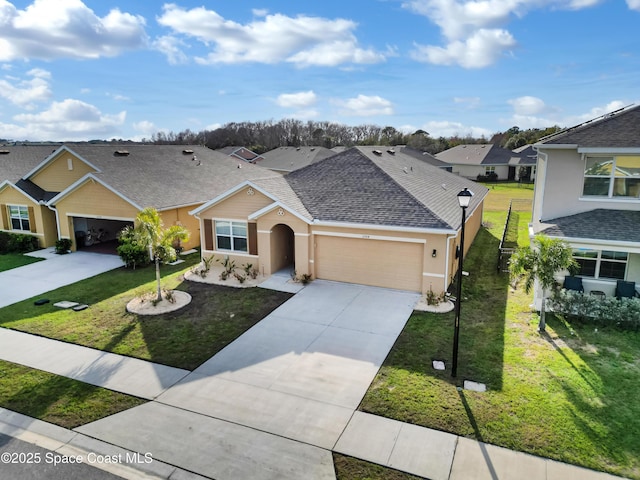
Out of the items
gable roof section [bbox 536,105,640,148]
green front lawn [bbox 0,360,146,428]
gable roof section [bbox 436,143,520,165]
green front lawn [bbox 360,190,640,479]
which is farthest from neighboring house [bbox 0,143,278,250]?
gable roof section [bbox 436,143,520,165]

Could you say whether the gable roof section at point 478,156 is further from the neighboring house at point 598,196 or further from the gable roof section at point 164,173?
the neighboring house at point 598,196

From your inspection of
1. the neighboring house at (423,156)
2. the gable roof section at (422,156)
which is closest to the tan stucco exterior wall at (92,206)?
the gable roof section at (422,156)

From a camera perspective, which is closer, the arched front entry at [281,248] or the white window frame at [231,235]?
the arched front entry at [281,248]

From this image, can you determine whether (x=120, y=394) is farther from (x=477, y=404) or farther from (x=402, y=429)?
(x=477, y=404)

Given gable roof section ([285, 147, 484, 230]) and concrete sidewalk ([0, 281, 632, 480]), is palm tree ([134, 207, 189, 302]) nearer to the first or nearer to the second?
concrete sidewalk ([0, 281, 632, 480])

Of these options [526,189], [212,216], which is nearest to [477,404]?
[212,216]
